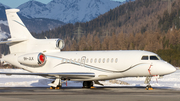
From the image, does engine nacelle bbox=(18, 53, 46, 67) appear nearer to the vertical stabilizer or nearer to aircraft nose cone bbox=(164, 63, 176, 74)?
the vertical stabilizer

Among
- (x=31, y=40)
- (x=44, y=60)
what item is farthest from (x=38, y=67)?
(x=31, y=40)

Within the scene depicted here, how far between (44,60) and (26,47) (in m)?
2.50

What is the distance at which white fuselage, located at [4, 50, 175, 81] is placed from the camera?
23.5 meters

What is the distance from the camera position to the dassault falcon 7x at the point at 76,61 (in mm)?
23828

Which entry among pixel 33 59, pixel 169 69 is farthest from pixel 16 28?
pixel 169 69

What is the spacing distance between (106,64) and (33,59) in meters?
7.02

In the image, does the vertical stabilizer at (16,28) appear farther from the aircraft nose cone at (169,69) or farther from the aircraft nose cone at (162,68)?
the aircraft nose cone at (169,69)

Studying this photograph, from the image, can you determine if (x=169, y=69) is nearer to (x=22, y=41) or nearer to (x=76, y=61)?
(x=76, y=61)

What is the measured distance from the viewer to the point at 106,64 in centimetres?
2512

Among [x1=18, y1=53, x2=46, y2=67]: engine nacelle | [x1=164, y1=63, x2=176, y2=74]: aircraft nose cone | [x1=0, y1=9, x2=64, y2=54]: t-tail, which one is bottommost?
[x1=164, y1=63, x2=176, y2=74]: aircraft nose cone

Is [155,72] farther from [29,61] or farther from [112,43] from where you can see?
[112,43]

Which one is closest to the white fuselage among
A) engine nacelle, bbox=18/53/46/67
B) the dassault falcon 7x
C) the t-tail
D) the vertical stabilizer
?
the dassault falcon 7x

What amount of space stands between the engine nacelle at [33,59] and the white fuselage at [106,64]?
0.43 meters

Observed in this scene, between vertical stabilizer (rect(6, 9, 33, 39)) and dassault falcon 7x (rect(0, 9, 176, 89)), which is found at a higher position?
vertical stabilizer (rect(6, 9, 33, 39))
